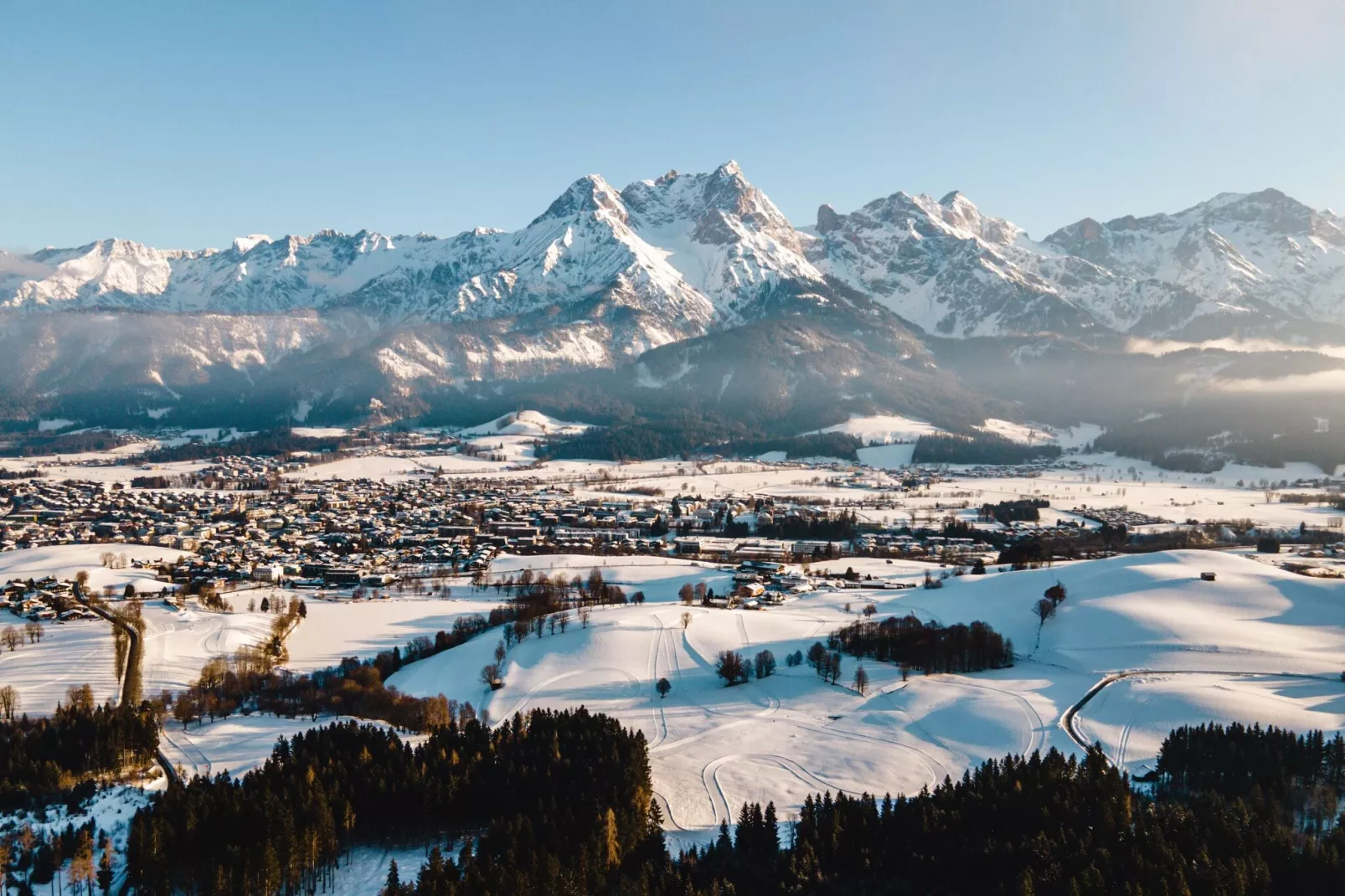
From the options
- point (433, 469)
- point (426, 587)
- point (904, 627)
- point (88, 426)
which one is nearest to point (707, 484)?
point (433, 469)

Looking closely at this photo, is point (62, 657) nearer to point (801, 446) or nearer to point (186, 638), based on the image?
point (186, 638)

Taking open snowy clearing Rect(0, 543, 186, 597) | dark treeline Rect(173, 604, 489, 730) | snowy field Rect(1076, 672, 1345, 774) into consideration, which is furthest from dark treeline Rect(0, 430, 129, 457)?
snowy field Rect(1076, 672, 1345, 774)

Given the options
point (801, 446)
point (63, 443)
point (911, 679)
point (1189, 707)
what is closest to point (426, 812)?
point (911, 679)

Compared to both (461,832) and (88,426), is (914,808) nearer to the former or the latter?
(461,832)

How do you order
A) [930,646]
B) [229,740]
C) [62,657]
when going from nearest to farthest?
[229,740] < [62,657] < [930,646]

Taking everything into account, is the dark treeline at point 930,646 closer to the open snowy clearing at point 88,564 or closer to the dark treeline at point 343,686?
the dark treeline at point 343,686

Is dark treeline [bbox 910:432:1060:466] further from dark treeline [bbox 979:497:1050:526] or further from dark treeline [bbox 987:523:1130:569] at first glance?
dark treeline [bbox 987:523:1130:569]
